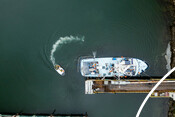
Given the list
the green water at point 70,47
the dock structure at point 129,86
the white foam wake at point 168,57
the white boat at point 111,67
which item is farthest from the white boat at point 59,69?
the white foam wake at point 168,57

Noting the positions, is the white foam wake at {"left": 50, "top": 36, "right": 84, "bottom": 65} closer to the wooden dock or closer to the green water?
the green water

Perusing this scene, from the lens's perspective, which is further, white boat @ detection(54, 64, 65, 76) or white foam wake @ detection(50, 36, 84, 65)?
white foam wake @ detection(50, 36, 84, 65)

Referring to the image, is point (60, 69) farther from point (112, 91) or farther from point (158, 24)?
point (158, 24)

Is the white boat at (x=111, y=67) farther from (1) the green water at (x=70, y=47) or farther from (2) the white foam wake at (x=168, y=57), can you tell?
(2) the white foam wake at (x=168, y=57)

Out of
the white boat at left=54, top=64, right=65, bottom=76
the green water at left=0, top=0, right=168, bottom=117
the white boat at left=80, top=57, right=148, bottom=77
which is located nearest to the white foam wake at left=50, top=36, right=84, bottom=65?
the green water at left=0, top=0, right=168, bottom=117

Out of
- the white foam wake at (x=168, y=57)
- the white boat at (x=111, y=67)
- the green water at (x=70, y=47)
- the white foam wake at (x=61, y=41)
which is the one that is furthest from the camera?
the white foam wake at (x=61, y=41)

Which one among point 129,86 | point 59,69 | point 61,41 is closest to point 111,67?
point 129,86

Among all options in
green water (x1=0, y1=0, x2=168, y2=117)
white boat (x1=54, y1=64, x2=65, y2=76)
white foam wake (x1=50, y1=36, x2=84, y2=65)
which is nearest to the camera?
white boat (x1=54, y1=64, x2=65, y2=76)
